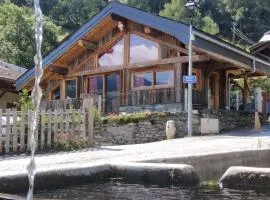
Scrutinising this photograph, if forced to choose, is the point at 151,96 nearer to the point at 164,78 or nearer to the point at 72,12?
the point at 164,78

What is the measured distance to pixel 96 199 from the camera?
6887 mm

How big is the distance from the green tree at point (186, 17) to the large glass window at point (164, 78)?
49902 millimetres

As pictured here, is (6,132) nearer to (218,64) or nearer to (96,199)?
(96,199)

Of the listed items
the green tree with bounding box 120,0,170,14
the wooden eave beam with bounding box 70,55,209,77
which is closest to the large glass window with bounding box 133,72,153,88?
the wooden eave beam with bounding box 70,55,209,77

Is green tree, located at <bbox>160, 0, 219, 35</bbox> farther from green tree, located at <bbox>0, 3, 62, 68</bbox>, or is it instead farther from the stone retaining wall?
the stone retaining wall

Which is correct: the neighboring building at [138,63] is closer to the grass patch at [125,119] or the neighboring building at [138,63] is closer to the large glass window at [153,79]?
the large glass window at [153,79]

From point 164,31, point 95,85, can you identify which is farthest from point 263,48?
point 164,31

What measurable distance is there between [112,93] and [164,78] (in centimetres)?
302

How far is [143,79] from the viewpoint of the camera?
22.1 m

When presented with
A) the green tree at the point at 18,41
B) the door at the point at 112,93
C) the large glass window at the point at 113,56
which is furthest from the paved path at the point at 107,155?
the green tree at the point at 18,41

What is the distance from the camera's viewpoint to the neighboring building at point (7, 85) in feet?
84.4

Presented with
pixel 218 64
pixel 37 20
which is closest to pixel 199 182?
pixel 37 20

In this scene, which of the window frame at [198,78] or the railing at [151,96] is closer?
the railing at [151,96]

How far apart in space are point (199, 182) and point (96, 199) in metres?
2.13
